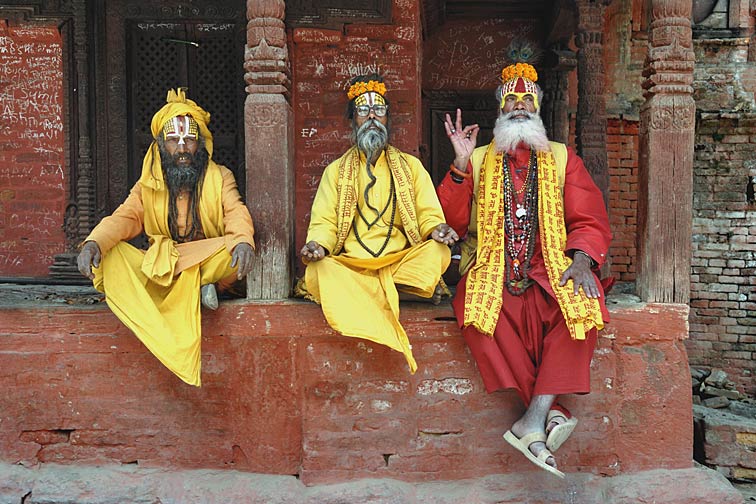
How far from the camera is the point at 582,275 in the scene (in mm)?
3799

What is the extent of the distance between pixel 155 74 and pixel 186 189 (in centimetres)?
254

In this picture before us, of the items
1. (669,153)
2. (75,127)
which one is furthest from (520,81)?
(75,127)

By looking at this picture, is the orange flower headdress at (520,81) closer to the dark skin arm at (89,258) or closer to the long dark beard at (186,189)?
the long dark beard at (186,189)

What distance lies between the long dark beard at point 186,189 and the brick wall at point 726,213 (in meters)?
5.51

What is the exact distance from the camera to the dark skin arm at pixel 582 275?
3760 millimetres

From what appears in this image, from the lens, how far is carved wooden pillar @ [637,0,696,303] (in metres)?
4.05

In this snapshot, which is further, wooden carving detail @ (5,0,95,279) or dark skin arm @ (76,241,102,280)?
wooden carving detail @ (5,0,95,279)

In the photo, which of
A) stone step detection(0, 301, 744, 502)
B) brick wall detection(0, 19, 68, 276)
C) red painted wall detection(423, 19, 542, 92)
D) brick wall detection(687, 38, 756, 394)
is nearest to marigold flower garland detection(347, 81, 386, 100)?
stone step detection(0, 301, 744, 502)

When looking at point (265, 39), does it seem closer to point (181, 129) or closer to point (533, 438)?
point (181, 129)

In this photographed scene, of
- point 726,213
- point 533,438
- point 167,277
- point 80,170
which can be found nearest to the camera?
point 533,438

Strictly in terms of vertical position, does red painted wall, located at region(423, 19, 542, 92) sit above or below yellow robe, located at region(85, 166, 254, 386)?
above

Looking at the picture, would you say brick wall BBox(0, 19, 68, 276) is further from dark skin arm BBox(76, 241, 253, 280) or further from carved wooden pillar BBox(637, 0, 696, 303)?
carved wooden pillar BBox(637, 0, 696, 303)

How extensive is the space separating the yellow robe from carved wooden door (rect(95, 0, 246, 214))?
231 cm

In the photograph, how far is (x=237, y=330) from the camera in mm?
4027
